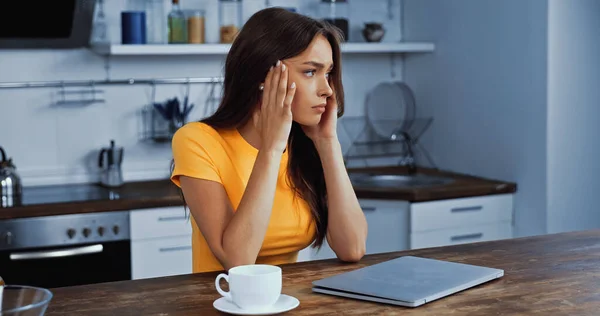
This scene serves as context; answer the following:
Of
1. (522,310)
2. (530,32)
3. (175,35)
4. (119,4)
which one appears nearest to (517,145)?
(530,32)

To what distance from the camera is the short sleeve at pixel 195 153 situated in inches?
81.0

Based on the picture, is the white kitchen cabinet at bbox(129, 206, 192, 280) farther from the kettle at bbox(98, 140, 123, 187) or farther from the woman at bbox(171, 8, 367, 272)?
the woman at bbox(171, 8, 367, 272)

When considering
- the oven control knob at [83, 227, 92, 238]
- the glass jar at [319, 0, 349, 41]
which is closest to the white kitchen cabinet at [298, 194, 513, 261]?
the oven control knob at [83, 227, 92, 238]

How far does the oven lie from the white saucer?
171cm

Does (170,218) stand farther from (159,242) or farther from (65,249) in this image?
(65,249)

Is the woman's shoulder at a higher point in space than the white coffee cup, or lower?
higher

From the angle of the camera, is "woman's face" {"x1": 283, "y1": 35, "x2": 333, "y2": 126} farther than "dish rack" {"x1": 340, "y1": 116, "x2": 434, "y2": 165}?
No

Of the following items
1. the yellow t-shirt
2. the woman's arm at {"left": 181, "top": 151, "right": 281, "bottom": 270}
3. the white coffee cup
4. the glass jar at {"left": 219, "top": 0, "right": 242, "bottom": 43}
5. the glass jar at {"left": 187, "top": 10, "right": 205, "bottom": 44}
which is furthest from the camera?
the glass jar at {"left": 219, "top": 0, "right": 242, "bottom": 43}

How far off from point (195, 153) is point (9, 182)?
1.52 meters

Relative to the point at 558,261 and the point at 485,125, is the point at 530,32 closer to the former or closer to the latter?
the point at 485,125

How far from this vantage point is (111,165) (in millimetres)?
3662

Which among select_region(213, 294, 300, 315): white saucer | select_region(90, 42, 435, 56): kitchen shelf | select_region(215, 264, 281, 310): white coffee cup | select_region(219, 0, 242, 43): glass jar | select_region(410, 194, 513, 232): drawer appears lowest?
select_region(410, 194, 513, 232): drawer

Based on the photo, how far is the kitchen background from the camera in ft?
11.6

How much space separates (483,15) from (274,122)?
6.83ft
